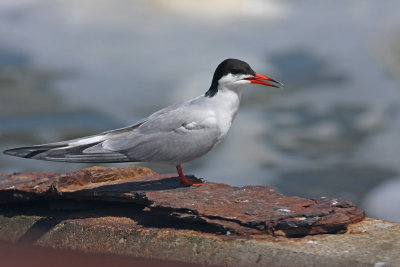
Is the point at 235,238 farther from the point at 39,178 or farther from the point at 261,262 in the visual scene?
the point at 39,178

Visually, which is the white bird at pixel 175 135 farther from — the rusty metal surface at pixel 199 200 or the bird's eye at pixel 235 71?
the rusty metal surface at pixel 199 200

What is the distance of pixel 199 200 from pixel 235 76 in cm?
122

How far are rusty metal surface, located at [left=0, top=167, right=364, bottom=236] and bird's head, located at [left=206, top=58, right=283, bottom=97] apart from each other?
902 mm

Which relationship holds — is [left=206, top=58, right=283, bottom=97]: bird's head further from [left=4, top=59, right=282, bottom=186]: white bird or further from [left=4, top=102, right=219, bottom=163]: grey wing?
[left=4, top=102, right=219, bottom=163]: grey wing

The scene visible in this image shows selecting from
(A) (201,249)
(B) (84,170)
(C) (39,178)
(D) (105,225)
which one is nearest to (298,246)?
(A) (201,249)

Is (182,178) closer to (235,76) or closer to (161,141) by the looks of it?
(161,141)

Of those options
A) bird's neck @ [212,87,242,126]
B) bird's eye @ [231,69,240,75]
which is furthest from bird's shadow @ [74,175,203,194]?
bird's eye @ [231,69,240,75]

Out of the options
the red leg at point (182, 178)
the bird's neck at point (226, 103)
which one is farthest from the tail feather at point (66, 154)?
the bird's neck at point (226, 103)

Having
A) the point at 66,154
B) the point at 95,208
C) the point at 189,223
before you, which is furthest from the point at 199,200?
the point at 66,154

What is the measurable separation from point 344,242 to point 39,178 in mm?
2971

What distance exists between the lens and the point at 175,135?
5.57 metres

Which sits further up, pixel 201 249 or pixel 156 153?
pixel 156 153

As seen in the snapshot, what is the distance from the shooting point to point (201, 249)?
181 inches

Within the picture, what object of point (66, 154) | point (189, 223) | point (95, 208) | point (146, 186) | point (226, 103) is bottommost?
point (189, 223)
